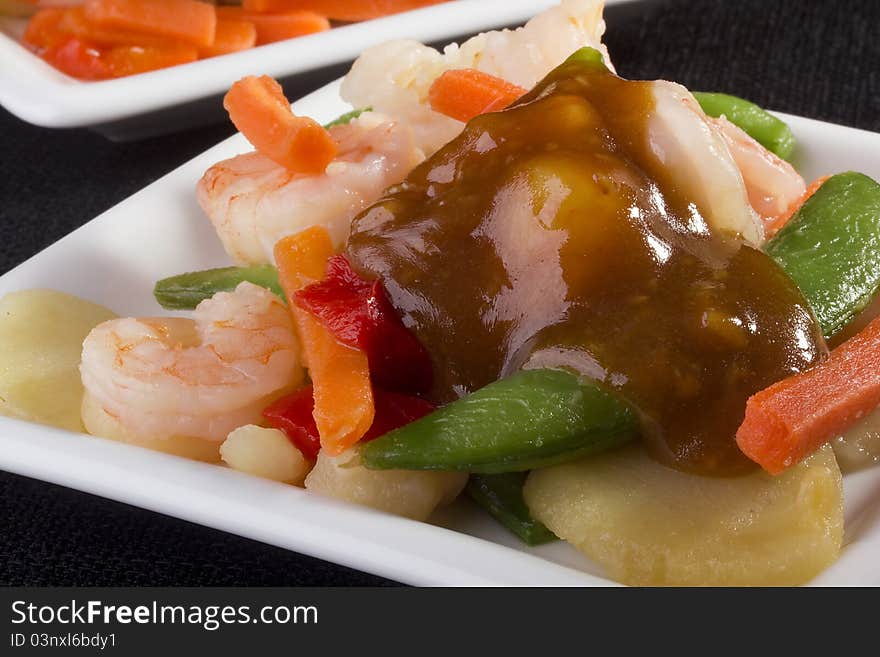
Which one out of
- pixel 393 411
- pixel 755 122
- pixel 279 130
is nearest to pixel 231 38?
pixel 279 130

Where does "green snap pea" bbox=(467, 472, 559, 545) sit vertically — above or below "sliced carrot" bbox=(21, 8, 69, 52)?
above

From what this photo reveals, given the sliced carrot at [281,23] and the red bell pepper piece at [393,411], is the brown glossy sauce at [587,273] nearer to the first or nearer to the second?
the red bell pepper piece at [393,411]

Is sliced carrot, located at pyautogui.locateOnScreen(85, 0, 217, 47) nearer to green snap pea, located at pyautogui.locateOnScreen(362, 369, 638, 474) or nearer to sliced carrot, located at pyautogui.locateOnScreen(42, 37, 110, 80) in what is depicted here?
sliced carrot, located at pyautogui.locateOnScreen(42, 37, 110, 80)

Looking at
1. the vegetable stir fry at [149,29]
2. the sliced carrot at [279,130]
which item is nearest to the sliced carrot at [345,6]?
the vegetable stir fry at [149,29]

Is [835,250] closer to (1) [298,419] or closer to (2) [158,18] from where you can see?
(1) [298,419]

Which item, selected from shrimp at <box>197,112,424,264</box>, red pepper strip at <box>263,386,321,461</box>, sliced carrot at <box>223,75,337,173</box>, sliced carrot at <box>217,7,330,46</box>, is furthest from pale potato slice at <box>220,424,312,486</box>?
sliced carrot at <box>217,7,330,46</box>

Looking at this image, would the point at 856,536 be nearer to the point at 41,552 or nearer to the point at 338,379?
the point at 338,379
